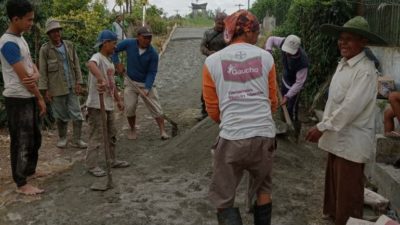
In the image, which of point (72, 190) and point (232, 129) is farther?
point (72, 190)

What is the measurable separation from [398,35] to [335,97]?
3.31 meters

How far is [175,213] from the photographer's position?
13.9 ft

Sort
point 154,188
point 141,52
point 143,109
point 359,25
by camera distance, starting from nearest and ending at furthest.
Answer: point 359,25, point 154,188, point 141,52, point 143,109

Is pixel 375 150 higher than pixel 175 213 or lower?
higher

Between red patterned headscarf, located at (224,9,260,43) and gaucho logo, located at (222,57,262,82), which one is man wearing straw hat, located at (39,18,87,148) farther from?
gaucho logo, located at (222,57,262,82)

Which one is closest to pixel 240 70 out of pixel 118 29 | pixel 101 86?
pixel 101 86

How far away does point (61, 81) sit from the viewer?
6.58 metres

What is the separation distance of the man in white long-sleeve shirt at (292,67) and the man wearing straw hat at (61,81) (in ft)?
9.32

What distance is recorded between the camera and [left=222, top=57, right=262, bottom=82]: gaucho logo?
9.96ft

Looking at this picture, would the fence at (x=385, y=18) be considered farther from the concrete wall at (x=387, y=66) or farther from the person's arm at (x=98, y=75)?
the person's arm at (x=98, y=75)

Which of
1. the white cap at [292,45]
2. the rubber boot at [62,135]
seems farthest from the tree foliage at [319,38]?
the rubber boot at [62,135]

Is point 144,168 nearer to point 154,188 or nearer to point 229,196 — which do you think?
point 154,188

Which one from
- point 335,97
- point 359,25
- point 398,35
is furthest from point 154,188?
point 398,35

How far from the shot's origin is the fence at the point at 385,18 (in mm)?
6422
